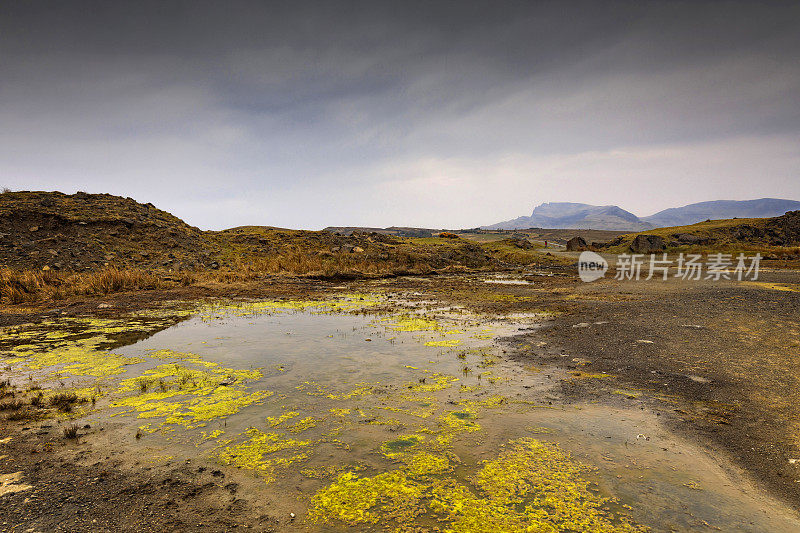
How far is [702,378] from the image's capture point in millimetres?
8242

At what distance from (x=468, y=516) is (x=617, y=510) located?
1734 mm

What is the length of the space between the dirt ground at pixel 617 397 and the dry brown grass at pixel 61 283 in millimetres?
2052

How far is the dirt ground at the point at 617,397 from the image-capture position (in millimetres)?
4273

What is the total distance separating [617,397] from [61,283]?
2703cm

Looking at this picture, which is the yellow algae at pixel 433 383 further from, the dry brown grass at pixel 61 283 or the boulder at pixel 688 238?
the boulder at pixel 688 238

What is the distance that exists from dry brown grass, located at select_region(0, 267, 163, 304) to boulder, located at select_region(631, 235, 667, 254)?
6100 centimetres

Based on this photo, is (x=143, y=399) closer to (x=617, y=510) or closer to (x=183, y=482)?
(x=183, y=482)

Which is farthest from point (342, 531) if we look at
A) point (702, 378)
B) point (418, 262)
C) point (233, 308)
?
point (418, 262)

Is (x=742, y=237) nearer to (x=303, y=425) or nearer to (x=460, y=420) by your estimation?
(x=460, y=420)

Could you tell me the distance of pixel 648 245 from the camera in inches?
2162

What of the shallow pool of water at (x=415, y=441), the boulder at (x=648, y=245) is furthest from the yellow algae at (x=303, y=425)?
the boulder at (x=648, y=245)

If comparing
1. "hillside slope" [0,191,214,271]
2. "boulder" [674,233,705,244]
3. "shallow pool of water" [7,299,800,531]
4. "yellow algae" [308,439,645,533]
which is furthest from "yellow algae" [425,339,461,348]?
"boulder" [674,233,705,244]

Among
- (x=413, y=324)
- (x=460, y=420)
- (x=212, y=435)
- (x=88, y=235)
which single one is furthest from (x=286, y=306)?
(x=88, y=235)

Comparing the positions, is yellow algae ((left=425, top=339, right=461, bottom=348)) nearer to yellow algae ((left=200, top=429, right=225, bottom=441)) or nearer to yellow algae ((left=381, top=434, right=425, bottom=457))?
yellow algae ((left=381, top=434, right=425, bottom=457))
